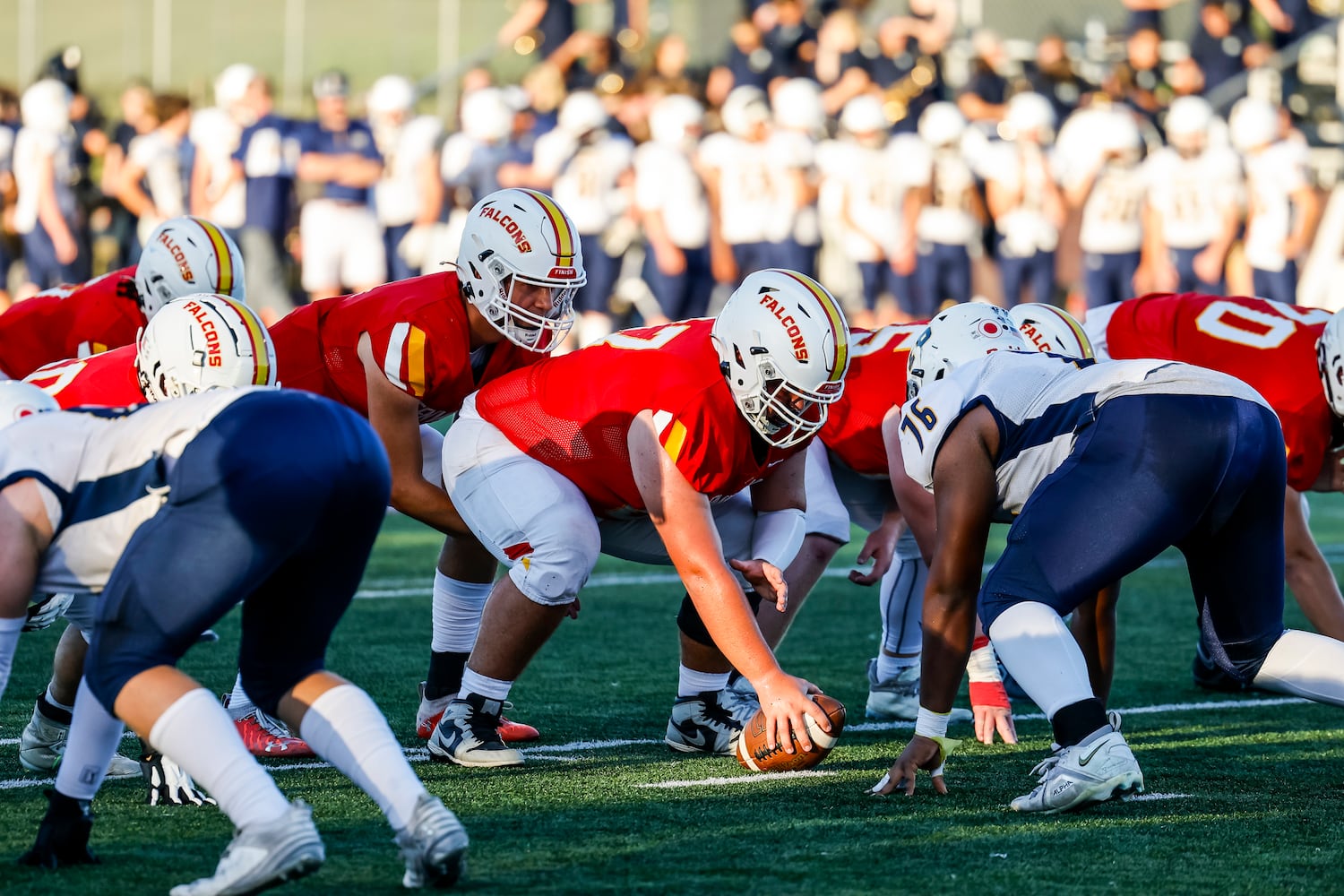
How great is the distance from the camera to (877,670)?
621 centimetres

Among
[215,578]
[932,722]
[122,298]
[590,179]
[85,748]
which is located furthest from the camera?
[590,179]

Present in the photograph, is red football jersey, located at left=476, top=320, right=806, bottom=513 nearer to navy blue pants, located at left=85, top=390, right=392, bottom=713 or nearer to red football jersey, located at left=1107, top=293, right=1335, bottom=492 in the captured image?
navy blue pants, located at left=85, top=390, right=392, bottom=713

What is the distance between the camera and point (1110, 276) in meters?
15.8

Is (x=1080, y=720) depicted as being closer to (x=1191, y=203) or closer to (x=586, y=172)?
(x=586, y=172)

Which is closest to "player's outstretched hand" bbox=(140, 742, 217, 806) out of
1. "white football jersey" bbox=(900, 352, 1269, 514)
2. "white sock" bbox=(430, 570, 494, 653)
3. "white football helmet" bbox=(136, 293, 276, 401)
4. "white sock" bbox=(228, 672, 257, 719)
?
"white sock" bbox=(228, 672, 257, 719)

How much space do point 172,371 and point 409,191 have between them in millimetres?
10983

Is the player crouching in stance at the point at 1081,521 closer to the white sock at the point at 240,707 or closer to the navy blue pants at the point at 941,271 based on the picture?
the white sock at the point at 240,707

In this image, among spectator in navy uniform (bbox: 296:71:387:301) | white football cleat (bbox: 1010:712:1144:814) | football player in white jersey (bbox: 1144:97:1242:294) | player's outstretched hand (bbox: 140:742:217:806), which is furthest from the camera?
football player in white jersey (bbox: 1144:97:1242:294)

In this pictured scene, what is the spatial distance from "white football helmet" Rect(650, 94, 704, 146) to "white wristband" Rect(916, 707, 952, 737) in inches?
449

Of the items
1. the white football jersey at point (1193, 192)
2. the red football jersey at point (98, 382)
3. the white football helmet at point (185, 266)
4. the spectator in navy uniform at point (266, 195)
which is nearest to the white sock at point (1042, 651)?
the red football jersey at point (98, 382)

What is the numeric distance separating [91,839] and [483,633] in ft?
4.42

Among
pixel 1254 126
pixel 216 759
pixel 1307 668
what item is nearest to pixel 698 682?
pixel 1307 668

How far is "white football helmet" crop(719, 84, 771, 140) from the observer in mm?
15844

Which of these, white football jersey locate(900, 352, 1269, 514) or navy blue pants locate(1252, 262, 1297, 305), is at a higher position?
white football jersey locate(900, 352, 1269, 514)
